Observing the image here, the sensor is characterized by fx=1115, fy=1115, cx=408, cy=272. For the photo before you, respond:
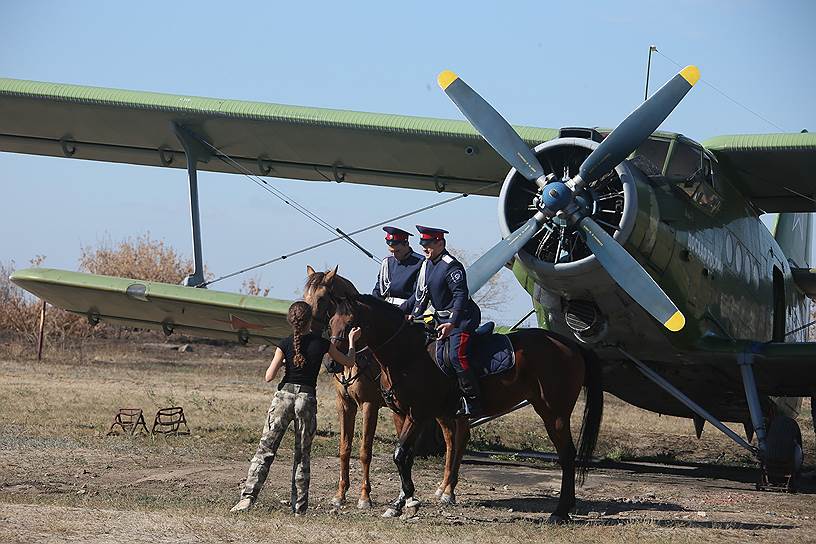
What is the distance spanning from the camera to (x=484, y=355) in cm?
905

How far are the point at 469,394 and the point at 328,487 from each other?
81.4 inches

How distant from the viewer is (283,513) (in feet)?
26.5

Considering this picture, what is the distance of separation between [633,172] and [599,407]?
240cm

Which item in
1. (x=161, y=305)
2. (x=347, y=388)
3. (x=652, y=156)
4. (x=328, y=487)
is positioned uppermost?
(x=652, y=156)

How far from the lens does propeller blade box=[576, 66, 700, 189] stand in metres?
10.2

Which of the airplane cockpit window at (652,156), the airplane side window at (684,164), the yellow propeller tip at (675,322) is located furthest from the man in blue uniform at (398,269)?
the airplane side window at (684,164)

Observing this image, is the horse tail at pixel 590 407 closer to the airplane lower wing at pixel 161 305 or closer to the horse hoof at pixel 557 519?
the horse hoof at pixel 557 519

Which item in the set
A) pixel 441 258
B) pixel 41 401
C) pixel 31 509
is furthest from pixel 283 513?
pixel 41 401

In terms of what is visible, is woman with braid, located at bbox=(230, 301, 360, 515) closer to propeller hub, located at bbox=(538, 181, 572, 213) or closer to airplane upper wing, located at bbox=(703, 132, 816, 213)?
propeller hub, located at bbox=(538, 181, 572, 213)

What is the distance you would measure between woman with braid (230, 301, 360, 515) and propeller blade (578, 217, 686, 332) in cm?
293

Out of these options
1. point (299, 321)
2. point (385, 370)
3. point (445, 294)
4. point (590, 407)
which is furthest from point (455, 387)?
point (299, 321)

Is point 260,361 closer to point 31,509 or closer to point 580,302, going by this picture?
point 580,302

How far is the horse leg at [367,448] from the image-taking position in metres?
9.15

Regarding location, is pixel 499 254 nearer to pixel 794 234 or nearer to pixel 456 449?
pixel 456 449
